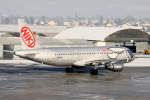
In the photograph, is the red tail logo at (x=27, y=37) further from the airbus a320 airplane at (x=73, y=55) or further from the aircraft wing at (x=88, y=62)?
the aircraft wing at (x=88, y=62)

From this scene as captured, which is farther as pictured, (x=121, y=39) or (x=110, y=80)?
(x=121, y=39)

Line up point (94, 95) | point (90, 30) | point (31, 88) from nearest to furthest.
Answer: point (94, 95), point (31, 88), point (90, 30)

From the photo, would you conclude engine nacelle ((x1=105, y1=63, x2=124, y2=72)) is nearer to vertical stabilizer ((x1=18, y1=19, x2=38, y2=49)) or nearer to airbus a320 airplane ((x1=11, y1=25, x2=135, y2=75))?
airbus a320 airplane ((x1=11, y1=25, x2=135, y2=75))

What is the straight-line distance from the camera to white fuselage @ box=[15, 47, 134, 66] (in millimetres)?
57231

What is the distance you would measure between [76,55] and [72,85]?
12871 mm

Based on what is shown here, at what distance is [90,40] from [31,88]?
64.3 metres

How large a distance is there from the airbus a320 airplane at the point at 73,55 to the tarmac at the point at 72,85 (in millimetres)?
1388

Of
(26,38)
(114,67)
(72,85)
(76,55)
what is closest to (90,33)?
(76,55)

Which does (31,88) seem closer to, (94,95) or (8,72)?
(94,95)

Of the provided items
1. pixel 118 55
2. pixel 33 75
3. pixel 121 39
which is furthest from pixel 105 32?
pixel 33 75

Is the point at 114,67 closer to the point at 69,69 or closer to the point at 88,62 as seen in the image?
the point at 88,62

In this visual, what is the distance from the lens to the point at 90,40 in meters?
108

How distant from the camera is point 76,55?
197ft

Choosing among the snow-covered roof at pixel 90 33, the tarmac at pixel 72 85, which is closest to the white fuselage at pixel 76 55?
the tarmac at pixel 72 85
